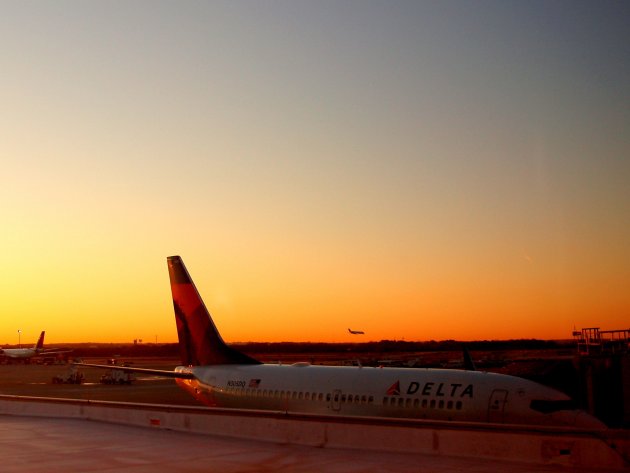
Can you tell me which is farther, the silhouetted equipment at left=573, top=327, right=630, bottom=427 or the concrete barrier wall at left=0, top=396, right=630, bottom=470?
the silhouetted equipment at left=573, top=327, right=630, bottom=427

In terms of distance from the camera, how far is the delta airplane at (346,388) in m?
21.2

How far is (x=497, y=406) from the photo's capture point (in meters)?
21.3

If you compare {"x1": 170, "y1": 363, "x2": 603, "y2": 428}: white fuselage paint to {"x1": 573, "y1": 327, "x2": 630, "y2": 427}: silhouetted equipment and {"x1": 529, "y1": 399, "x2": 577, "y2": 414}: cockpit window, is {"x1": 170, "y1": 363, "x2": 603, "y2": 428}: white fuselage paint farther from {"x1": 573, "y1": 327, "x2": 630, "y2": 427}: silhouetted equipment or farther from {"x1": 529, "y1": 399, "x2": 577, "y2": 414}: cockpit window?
{"x1": 573, "y1": 327, "x2": 630, "y2": 427}: silhouetted equipment

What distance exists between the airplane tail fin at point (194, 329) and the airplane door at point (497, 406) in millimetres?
13551

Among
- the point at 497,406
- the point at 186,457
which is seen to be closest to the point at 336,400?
the point at 497,406

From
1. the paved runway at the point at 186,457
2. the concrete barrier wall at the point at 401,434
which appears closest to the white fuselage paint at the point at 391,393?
the concrete barrier wall at the point at 401,434

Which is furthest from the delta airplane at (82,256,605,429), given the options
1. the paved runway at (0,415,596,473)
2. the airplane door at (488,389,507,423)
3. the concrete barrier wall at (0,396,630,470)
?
the paved runway at (0,415,596,473)

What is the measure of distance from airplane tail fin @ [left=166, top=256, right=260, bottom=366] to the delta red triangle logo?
32.8 ft

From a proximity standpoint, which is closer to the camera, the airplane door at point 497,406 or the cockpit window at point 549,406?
the cockpit window at point 549,406

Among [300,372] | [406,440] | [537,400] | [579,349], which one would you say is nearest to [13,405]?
[300,372]

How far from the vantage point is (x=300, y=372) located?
92.0ft

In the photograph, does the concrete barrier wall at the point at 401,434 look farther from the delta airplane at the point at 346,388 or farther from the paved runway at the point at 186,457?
the delta airplane at the point at 346,388

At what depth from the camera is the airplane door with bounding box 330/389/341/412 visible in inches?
994

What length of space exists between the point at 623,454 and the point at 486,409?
34.6 feet
